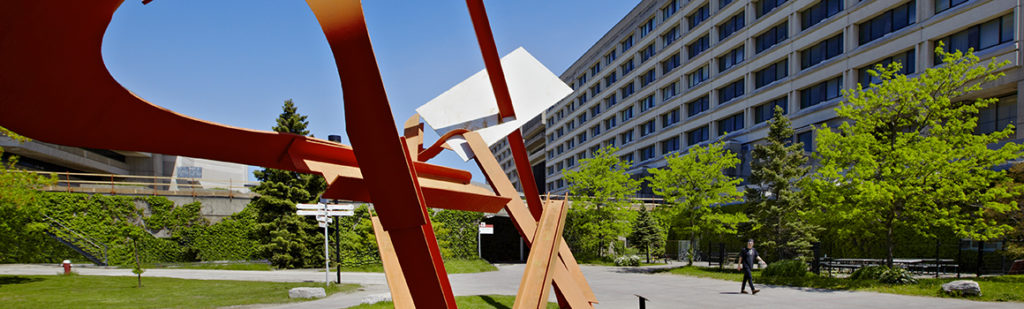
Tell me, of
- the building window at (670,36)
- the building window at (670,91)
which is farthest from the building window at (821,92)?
the building window at (670,36)

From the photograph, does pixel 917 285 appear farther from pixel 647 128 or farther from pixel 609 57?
pixel 609 57

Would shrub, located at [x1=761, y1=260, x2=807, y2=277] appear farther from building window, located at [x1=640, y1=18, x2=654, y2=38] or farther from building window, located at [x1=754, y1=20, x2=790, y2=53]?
building window, located at [x1=640, y1=18, x2=654, y2=38]

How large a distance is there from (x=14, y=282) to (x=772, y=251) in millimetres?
31011

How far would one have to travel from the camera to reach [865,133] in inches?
789

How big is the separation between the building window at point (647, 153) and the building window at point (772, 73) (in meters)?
17.5

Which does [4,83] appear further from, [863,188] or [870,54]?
[870,54]

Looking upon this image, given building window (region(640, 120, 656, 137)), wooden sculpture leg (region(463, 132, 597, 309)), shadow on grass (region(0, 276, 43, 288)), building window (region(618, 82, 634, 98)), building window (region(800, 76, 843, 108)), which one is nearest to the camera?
wooden sculpture leg (region(463, 132, 597, 309))

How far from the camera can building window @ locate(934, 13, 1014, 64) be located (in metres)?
27.6

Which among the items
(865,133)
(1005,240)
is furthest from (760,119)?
(865,133)

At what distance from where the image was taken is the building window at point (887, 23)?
33250 millimetres

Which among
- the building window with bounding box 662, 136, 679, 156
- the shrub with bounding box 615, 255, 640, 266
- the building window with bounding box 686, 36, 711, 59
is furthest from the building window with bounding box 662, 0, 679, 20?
the shrub with bounding box 615, 255, 640, 266

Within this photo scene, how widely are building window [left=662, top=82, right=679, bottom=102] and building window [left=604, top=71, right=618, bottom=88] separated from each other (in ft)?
39.1

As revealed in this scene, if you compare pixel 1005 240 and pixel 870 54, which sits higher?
pixel 870 54

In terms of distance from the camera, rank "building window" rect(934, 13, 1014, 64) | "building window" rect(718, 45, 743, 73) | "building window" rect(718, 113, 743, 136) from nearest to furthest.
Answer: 1. "building window" rect(934, 13, 1014, 64)
2. "building window" rect(718, 113, 743, 136)
3. "building window" rect(718, 45, 743, 73)
